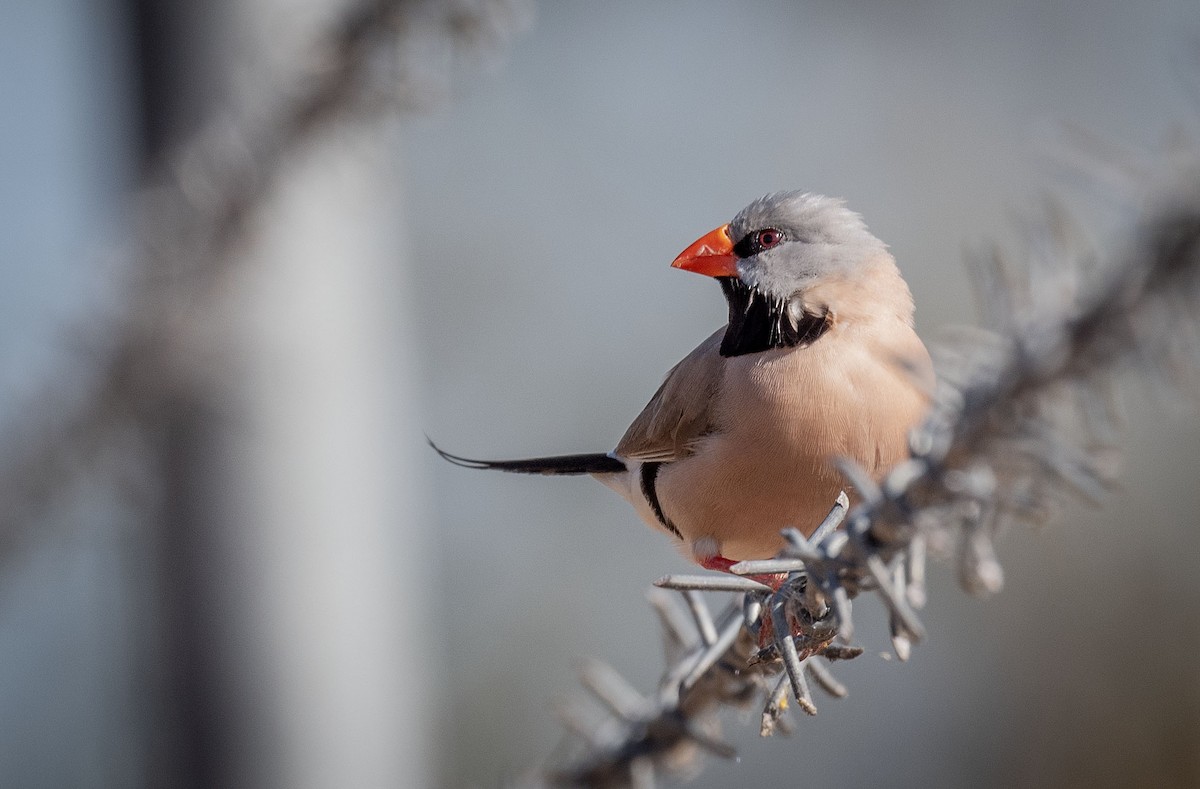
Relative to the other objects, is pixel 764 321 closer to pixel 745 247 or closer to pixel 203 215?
pixel 745 247

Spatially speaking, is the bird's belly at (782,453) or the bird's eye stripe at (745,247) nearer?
the bird's belly at (782,453)

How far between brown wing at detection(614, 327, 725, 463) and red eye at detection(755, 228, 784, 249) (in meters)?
0.25

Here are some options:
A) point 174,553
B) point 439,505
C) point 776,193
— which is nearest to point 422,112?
point 776,193

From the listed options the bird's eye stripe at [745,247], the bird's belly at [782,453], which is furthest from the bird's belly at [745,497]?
the bird's eye stripe at [745,247]

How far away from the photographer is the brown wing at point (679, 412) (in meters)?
1.48

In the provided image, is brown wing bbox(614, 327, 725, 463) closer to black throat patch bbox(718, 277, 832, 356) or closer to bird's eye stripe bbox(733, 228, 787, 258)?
black throat patch bbox(718, 277, 832, 356)

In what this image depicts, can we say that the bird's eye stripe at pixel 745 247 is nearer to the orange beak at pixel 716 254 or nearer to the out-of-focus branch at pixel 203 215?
the orange beak at pixel 716 254

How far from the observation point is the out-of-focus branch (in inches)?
56.9

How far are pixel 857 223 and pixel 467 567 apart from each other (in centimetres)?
562

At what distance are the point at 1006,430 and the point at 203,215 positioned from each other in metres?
1.33

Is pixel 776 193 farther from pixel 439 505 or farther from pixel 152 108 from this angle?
pixel 439 505

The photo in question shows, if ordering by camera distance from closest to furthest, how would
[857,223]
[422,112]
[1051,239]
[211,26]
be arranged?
1. [1051,239]
2. [857,223]
3. [422,112]
4. [211,26]

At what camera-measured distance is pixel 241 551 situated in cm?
221

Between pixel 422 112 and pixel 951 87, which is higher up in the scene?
pixel 951 87
